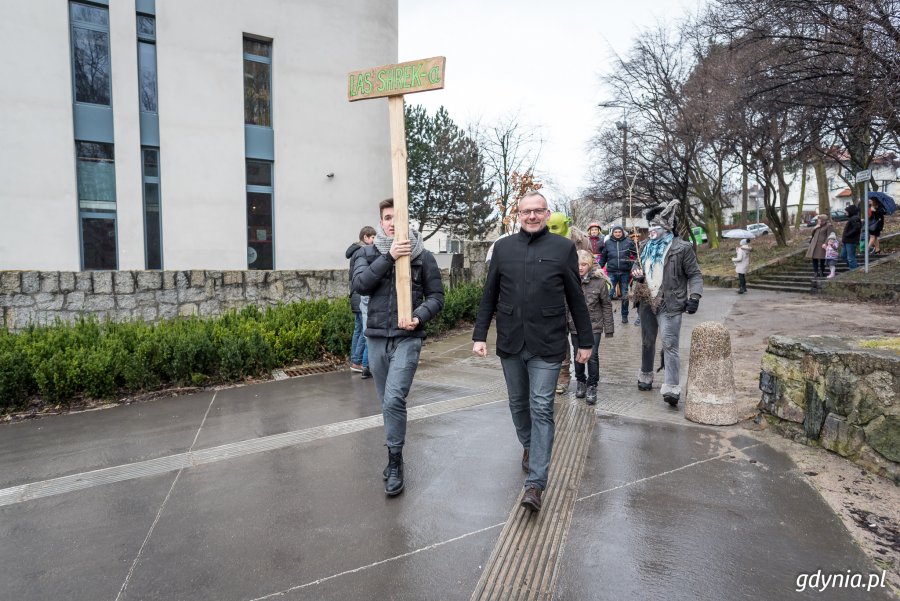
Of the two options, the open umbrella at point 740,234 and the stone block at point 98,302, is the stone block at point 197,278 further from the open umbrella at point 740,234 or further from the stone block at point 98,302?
the open umbrella at point 740,234

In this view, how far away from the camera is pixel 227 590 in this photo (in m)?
2.66

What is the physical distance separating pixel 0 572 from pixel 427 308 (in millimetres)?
2685

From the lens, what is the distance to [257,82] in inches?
552

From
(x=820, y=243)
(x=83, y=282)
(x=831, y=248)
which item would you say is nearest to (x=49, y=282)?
(x=83, y=282)

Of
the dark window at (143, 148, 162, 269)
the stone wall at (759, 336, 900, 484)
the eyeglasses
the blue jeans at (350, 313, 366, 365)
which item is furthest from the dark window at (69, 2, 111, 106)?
the stone wall at (759, 336, 900, 484)

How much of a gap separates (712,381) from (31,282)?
949 centimetres

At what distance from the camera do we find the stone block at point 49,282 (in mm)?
8648

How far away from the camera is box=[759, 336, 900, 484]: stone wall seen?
3738 millimetres

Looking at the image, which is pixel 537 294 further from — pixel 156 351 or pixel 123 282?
pixel 123 282

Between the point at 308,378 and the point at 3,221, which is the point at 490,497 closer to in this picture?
the point at 308,378

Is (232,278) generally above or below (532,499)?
above

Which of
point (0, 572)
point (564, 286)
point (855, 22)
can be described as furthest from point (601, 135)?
point (0, 572)

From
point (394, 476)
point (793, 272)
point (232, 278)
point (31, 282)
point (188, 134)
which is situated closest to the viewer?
point (394, 476)

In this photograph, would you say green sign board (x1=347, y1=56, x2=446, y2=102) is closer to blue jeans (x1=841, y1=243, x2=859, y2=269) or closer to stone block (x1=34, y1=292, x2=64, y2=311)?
stone block (x1=34, y1=292, x2=64, y2=311)
